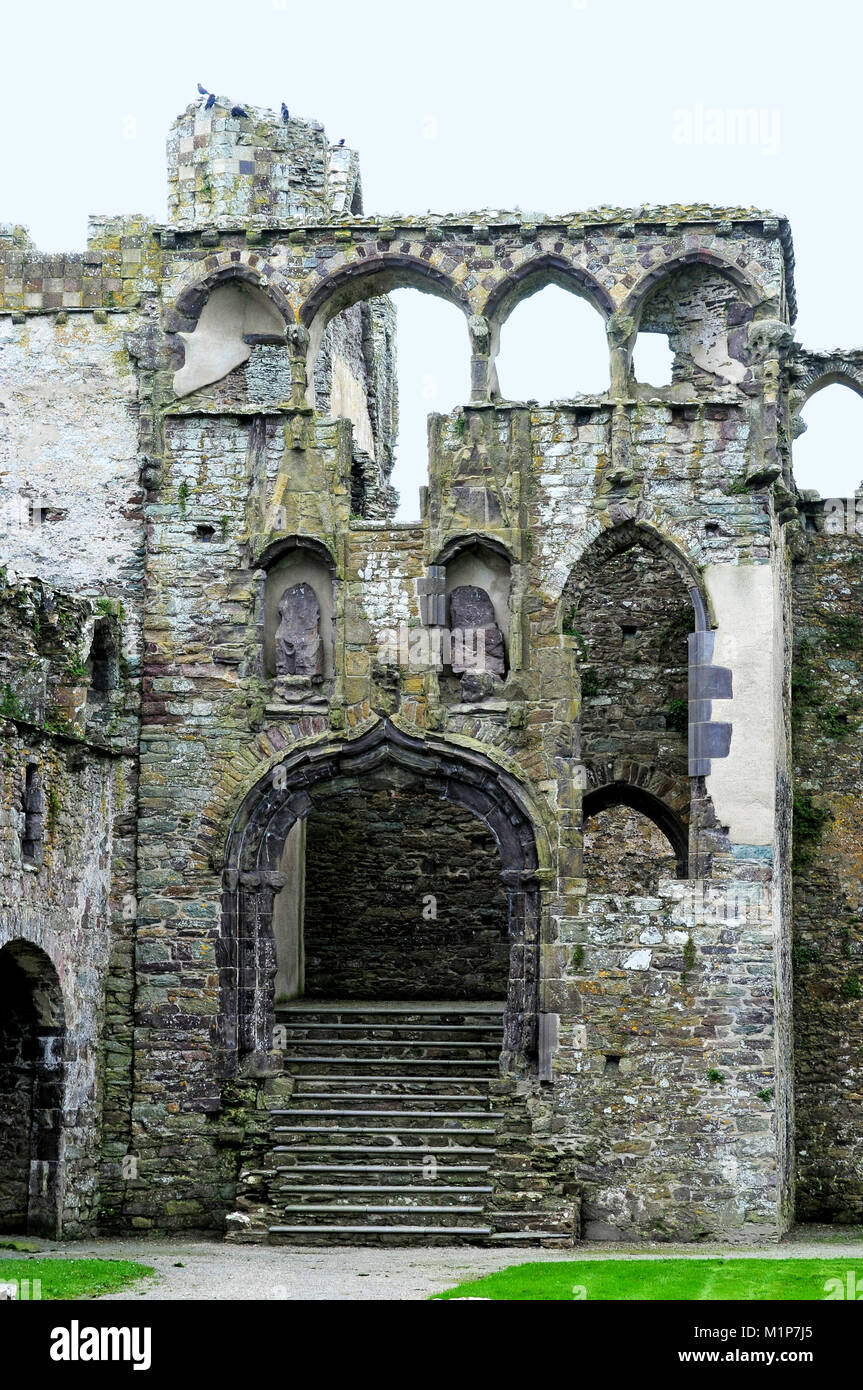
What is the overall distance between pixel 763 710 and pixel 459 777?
9.20 ft

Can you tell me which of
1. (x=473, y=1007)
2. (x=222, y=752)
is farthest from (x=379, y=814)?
(x=222, y=752)

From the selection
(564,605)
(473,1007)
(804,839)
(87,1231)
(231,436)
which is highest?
(231,436)

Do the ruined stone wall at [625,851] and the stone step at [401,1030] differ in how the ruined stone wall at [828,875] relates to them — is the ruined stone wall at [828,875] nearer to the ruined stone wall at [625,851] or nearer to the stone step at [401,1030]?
the stone step at [401,1030]

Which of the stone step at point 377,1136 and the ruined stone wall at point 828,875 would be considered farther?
the ruined stone wall at point 828,875

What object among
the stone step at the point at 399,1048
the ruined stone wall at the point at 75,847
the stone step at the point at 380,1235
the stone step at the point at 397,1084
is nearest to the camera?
the ruined stone wall at the point at 75,847

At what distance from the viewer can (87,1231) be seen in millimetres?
19719

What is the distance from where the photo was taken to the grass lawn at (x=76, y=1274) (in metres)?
15.2

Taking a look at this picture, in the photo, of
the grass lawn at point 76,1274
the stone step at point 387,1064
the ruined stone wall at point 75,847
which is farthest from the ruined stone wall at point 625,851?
the grass lawn at point 76,1274

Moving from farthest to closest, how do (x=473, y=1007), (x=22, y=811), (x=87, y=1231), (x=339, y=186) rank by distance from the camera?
(x=339, y=186) < (x=473, y=1007) < (x=87, y=1231) < (x=22, y=811)

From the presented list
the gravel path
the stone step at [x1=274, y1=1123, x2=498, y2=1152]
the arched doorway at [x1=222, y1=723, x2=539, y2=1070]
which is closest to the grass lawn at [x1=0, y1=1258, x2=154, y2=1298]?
the gravel path

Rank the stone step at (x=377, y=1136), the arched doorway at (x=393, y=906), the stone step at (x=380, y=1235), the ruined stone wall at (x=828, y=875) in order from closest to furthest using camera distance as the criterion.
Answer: the stone step at (x=380, y=1235) < the stone step at (x=377, y=1136) < the ruined stone wall at (x=828, y=875) < the arched doorway at (x=393, y=906)

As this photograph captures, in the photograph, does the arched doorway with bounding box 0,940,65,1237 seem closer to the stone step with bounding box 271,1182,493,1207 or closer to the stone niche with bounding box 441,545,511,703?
the stone step with bounding box 271,1182,493,1207

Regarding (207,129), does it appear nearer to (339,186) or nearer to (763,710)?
(339,186)

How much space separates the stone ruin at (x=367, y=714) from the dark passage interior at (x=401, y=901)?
2266mm
